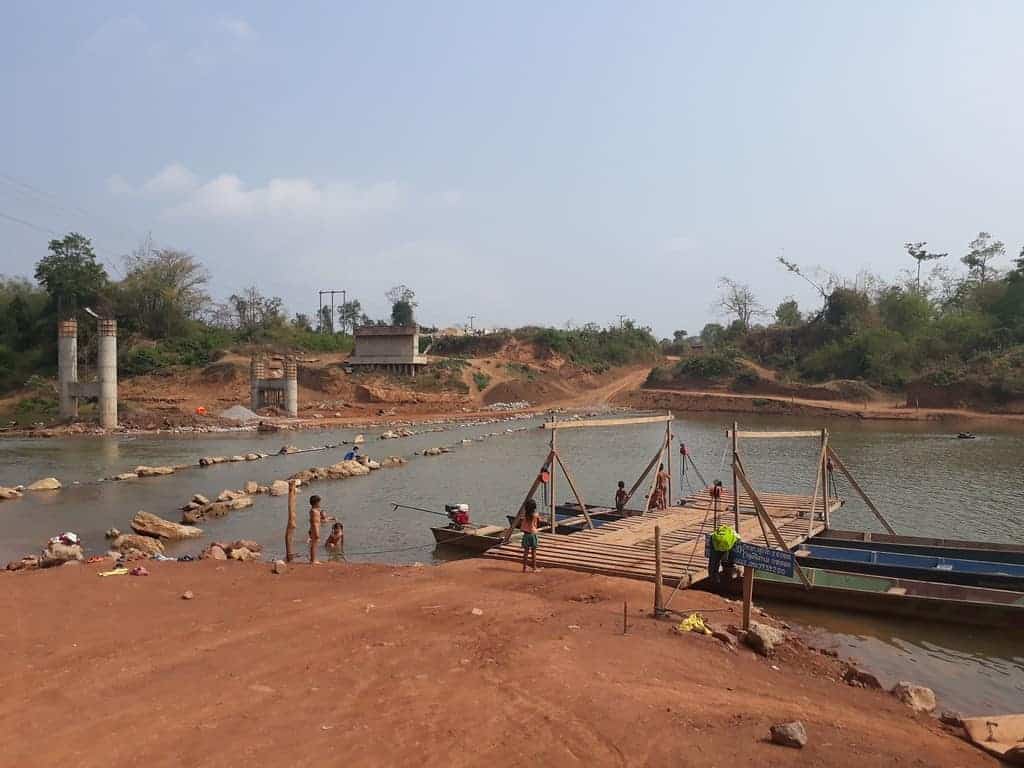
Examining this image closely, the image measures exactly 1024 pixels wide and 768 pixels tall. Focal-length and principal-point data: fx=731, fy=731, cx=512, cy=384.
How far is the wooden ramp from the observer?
12.5m

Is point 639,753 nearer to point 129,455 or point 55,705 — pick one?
point 55,705

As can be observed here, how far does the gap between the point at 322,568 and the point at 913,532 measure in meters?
14.1

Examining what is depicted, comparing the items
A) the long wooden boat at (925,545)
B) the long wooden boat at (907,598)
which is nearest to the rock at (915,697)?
the long wooden boat at (907,598)

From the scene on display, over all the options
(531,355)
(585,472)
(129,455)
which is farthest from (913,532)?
(531,355)

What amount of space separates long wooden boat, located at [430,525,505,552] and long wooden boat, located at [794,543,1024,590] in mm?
6219

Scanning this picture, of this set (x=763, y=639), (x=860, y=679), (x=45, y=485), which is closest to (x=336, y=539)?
(x=763, y=639)

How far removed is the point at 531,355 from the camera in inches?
2854

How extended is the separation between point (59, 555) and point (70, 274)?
60773mm

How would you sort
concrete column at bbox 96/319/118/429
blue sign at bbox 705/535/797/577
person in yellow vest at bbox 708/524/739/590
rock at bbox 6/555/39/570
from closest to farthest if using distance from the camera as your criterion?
blue sign at bbox 705/535/797/577
person in yellow vest at bbox 708/524/739/590
rock at bbox 6/555/39/570
concrete column at bbox 96/319/118/429

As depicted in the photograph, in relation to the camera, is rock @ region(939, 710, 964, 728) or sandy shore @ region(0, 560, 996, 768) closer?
sandy shore @ region(0, 560, 996, 768)

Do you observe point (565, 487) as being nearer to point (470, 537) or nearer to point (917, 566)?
point (470, 537)

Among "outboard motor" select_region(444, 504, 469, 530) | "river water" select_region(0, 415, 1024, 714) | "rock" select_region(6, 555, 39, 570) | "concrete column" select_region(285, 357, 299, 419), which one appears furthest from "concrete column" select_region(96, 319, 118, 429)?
"outboard motor" select_region(444, 504, 469, 530)

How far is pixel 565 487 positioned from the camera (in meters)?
25.3

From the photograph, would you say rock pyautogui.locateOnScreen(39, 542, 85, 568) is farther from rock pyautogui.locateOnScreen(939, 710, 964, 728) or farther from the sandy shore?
rock pyautogui.locateOnScreen(939, 710, 964, 728)
